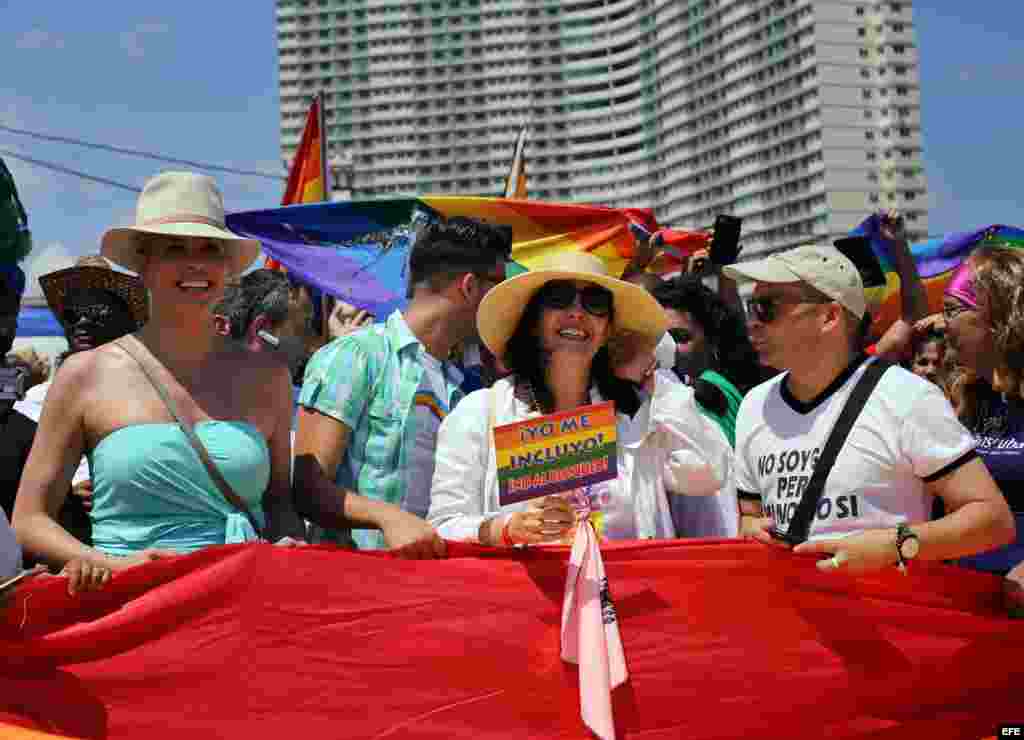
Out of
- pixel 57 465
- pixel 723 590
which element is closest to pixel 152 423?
pixel 57 465

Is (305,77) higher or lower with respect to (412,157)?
higher

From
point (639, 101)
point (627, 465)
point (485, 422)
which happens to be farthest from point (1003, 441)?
point (639, 101)

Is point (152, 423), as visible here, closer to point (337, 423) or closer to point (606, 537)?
point (337, 423)

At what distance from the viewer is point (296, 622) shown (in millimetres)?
2854

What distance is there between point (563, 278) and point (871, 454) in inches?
37.0

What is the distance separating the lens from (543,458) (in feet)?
8.75

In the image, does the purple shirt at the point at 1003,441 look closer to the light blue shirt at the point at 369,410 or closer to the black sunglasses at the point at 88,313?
the light blue shirt at the point at 369,410

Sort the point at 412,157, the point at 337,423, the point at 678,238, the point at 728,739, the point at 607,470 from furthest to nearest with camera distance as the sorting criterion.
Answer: the point at 412,157, the point at 678,238, the point at 337,423, the point at 728,739, the point at 607,470

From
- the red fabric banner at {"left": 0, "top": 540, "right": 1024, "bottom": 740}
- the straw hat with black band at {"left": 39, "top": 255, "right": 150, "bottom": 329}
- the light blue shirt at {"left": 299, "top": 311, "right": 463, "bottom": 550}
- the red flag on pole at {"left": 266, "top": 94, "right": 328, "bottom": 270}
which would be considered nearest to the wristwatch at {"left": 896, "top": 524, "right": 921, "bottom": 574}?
the red fabric banner at {"left": 0, "top": 540, "right": 1024, "bottom": 740}

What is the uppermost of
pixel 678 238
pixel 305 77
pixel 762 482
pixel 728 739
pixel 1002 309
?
pixel 305 77

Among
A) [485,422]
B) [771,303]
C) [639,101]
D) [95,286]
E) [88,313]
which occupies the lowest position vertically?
[485,422]

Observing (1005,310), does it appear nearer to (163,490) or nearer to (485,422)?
(485,422)

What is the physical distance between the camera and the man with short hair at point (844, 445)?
2926mm

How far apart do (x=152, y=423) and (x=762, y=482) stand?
5.17 ft
